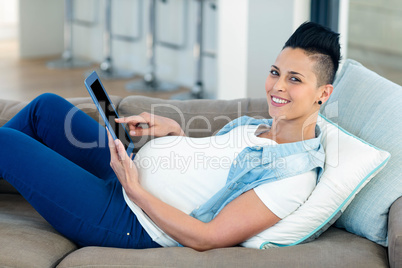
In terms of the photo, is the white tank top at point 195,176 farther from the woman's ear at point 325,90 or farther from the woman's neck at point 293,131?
the woman's ear at point 325,90

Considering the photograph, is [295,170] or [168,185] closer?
[295,170]

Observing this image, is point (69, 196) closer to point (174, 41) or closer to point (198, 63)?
point (198, 63)

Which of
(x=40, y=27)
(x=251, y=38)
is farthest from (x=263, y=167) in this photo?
Answer: (x=40, y=27)

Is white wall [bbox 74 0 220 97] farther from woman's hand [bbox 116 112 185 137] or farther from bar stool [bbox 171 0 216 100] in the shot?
woman's hand [bbox 116 112 185 137]

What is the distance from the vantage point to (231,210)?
1535mm

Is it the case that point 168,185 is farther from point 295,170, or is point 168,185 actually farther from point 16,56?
point 16,56

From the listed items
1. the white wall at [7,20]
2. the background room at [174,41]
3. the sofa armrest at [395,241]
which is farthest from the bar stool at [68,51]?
the sofa armrest at [395,241]

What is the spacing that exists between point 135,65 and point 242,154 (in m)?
3.72

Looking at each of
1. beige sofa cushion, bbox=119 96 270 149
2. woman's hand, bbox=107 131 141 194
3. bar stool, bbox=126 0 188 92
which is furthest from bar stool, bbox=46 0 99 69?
woman's hand, bbox=107 131 141 194

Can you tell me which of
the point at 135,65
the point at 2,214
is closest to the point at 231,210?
the point at 2,214

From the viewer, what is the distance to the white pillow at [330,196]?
5.13ft

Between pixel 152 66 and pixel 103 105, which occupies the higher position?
pixel 103 105

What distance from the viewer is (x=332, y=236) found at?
1660mm

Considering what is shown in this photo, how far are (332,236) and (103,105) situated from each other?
742 millimetres
